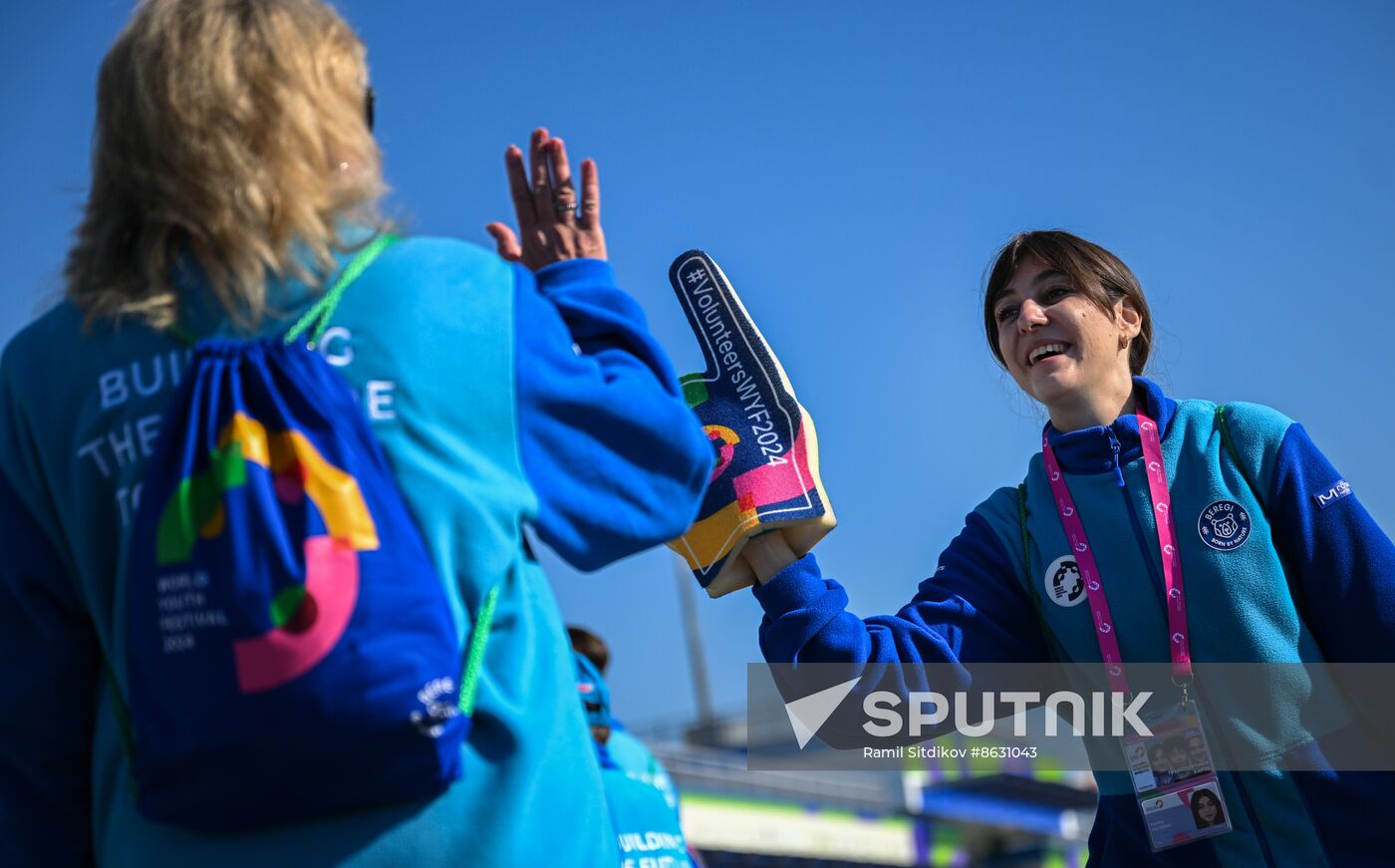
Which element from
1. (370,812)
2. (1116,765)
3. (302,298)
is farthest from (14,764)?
(1116,765)

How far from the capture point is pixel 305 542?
4.78ft

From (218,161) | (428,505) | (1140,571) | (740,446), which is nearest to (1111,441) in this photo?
(1140,571)

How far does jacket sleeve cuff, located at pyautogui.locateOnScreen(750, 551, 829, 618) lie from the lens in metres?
2.99

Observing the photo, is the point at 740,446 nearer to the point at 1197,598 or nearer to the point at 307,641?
the point at 1197,598

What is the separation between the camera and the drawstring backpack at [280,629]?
56.1 inches

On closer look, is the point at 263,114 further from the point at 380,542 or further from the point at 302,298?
the point at 380,542

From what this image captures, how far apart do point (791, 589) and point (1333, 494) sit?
3.83ft

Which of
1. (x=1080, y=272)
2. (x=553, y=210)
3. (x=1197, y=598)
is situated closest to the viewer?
(x=553, y=210)

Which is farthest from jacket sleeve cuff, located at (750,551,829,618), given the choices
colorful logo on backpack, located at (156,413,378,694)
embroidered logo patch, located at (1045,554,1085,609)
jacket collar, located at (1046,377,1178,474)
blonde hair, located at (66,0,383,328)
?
colorful logo on backpack, located at (156,413,378,694)

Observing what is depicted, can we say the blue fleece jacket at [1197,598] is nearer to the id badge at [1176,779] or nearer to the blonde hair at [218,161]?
the id badge at [1176,779]

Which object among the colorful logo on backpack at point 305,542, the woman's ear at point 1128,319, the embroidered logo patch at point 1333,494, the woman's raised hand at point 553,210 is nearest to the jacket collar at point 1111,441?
the woman's ear at point 1128,319

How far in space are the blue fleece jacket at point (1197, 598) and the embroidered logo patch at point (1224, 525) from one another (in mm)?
13

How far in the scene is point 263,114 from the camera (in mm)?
1723

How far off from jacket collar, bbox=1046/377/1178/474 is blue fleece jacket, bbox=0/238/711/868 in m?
1.60
